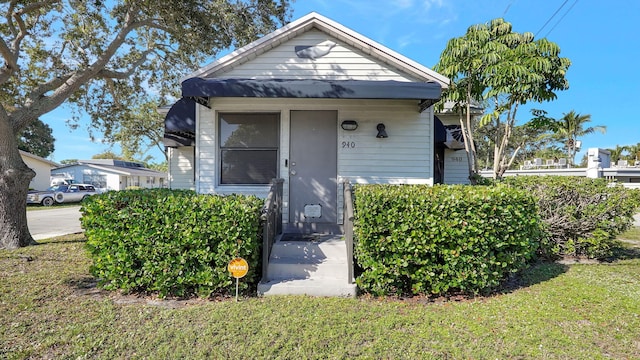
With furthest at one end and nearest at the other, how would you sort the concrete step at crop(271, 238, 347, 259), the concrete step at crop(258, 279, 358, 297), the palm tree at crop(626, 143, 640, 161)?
the palm tree at crop(626, 143, 640, 161)
the concrete step at crop(271, 238, 347, 259)
the concrete step at crop(258, 279, 358, 297)

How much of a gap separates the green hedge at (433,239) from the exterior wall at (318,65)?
3.05 m

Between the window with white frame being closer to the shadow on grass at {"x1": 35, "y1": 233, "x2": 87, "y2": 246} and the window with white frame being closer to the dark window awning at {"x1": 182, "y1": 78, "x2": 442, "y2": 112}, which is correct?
the dark window awning at {"x1": 182, "y1": 78, "x2": 442, "y2": 112}

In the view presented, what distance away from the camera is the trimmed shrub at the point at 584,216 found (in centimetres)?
506

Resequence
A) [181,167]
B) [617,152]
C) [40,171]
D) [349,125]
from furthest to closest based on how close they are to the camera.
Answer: [617,152] < [40,171] < [181,167] < [349,125]

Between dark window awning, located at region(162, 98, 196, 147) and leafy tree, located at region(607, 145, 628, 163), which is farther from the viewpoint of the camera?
leafy tree, located at region(607, 145, 628, 163)

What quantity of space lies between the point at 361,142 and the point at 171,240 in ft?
12.2

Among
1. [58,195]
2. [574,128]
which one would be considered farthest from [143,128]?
[574,128]

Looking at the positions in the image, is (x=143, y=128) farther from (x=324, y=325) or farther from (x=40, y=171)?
(x=324, y=325)

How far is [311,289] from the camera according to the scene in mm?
3824

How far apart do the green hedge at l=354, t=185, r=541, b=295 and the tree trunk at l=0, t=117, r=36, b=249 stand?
7.00 meters

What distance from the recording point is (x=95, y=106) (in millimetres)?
10484

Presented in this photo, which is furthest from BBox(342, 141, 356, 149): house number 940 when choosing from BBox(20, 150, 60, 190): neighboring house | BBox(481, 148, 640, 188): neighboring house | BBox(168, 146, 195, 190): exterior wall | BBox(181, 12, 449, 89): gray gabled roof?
BBox(20, 150, 60, 190): neighboring house

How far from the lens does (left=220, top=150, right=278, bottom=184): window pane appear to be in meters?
5.99

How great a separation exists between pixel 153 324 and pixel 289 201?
3.15 m
